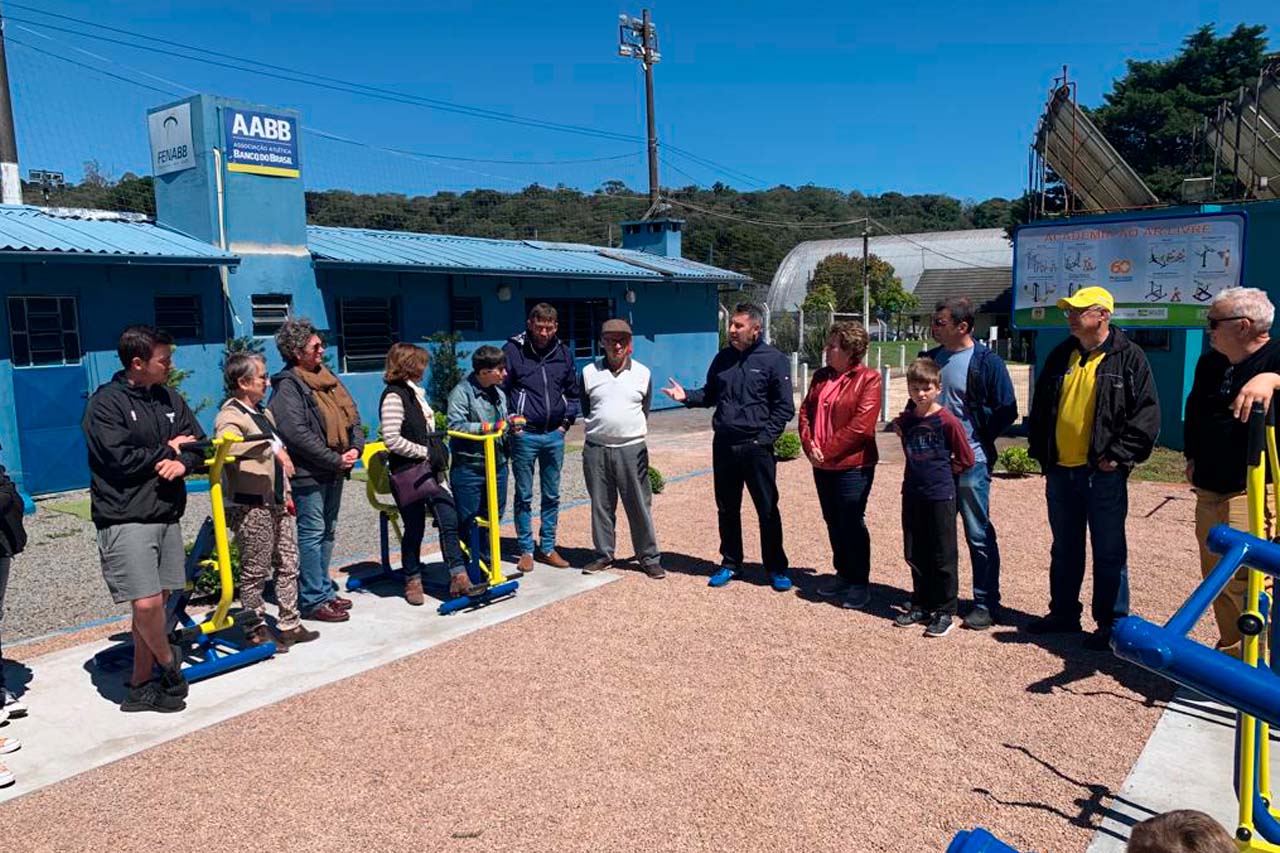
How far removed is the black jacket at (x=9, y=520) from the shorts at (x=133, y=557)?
1.16ft

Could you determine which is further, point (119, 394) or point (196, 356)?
point (196, 356)

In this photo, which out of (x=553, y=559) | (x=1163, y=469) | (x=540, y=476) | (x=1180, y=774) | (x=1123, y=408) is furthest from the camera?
(x=1163, y=469)

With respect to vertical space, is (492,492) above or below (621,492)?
above

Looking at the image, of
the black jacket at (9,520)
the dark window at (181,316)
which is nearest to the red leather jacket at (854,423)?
the black jacket at (9,520)

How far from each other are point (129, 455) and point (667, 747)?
2.72 metres

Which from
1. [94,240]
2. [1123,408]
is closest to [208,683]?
[1123,408]

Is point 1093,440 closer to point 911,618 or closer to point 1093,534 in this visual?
point 1093,534

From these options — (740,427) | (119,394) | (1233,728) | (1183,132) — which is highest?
(1183,132)

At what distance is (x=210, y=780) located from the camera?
3805mm

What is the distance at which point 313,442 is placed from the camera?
5.27 meters

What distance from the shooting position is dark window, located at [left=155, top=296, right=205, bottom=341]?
38.8 feet

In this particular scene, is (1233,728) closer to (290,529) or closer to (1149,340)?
(290,529)

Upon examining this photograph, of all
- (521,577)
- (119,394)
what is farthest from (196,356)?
(119,394)

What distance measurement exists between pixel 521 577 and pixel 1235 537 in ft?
16.7
